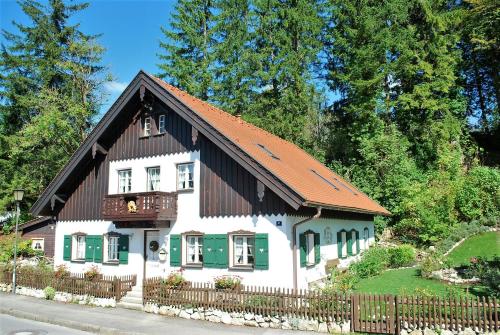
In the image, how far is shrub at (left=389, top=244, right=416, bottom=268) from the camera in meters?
22.2

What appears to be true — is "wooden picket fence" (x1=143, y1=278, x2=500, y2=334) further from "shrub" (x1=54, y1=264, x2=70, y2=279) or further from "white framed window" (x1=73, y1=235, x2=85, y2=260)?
"white framed window" (x1=73, y1=235, x2=85, y2=260)

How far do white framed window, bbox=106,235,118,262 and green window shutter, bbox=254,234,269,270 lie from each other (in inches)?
298

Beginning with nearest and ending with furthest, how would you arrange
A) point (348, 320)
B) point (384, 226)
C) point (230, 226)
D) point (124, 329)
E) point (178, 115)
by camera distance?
1. point (348, 320)
2. point (124, 329)
3. point (230, 226)
4. point (178, 115)
5. point (384, 226)

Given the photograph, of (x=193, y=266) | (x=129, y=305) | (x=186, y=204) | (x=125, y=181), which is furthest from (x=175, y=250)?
(x=125, y=181)

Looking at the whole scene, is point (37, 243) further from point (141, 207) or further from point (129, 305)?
point (129, 305)

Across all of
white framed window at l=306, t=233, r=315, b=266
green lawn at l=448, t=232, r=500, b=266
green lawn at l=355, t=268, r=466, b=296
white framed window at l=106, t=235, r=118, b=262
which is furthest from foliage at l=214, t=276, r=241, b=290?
green lawn at l=448, t=232, r=500, b=266

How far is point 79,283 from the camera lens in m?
17.7

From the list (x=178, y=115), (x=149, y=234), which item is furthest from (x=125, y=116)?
(x=149, y=234)

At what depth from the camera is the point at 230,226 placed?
53.1 feet

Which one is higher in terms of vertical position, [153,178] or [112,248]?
[153,178]

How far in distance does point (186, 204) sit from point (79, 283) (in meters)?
5.50

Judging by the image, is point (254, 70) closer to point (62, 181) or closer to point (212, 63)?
point (212, 63)

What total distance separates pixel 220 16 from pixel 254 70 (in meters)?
5.73

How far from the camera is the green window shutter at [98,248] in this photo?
19.7m
